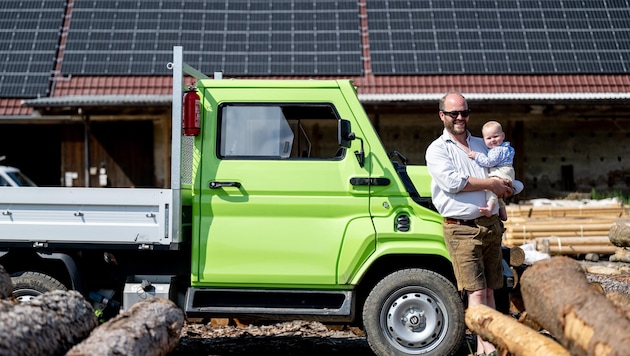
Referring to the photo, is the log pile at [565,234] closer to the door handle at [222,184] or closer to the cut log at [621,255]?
the cut log at [621,255]

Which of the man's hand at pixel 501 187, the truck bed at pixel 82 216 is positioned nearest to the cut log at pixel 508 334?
the man's hand at pixel 501 187

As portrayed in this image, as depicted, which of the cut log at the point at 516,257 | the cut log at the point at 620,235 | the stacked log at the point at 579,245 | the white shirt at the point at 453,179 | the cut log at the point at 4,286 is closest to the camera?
the cut log at the point at 4,286

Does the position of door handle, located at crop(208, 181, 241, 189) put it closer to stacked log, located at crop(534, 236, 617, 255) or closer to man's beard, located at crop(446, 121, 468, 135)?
man's beard, located at crop(446, 121, 468, 135)

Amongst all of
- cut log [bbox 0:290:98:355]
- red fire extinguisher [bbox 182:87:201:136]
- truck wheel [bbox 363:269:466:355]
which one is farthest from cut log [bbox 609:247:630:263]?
cut log [bbox 0:290:98:355]

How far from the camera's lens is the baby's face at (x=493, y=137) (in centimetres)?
675

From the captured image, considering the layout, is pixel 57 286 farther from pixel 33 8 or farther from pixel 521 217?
pixel 33 8

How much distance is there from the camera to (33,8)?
1956 cm

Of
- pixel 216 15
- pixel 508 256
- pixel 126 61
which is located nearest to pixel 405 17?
pixel 216 15

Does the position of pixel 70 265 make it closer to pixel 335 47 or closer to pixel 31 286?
pixel 31 286

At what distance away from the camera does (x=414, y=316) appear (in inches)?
270

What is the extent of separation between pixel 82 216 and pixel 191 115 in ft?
3.89

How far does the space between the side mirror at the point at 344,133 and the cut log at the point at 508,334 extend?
160 cm

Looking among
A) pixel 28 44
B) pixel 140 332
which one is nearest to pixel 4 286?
pixel 140 332

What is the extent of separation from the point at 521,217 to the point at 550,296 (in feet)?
27.0
